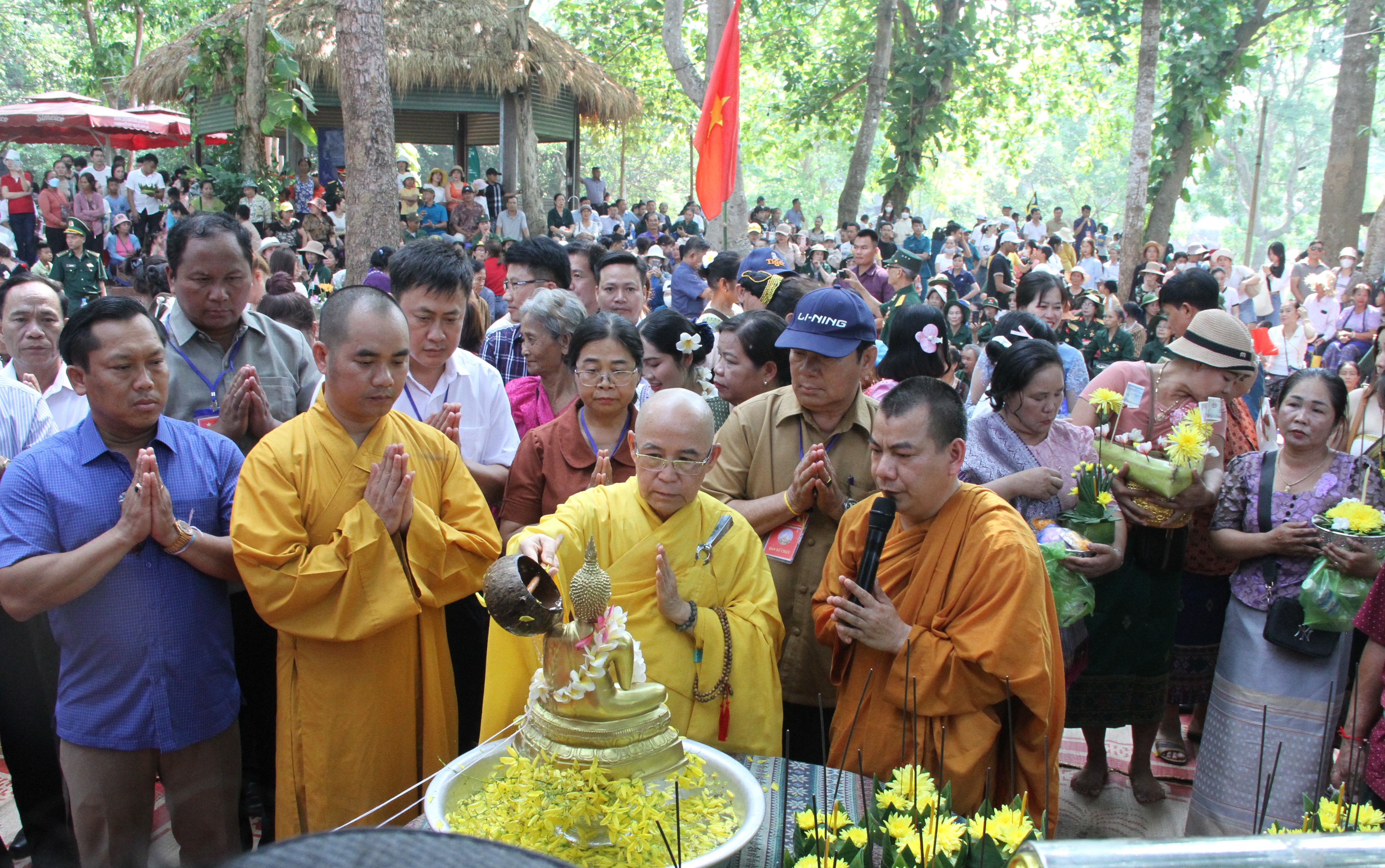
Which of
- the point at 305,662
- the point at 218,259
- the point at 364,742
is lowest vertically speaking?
the point at 364,742

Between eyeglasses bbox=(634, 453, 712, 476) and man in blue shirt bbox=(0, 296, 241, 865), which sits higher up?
eyeglasses bbox=(634, 453, 712, 476)

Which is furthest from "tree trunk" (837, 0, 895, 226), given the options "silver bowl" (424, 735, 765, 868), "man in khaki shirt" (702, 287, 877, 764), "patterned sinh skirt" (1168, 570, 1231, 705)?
"silver bowl" (424, 735, 765, 868)

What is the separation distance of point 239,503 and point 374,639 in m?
0.51

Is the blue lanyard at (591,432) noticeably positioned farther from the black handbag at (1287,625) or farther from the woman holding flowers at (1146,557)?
the black handbag at (1287,625)

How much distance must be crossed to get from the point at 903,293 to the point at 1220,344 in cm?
485

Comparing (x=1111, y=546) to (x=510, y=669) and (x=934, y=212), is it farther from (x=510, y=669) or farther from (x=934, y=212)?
(x=934, y=212)

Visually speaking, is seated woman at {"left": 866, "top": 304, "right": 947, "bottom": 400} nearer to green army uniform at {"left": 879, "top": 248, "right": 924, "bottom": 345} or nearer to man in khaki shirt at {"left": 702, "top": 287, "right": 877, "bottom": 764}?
man in khaki shirt at {"left": 702, "top": 287, "right": 877, "bottom": 764}

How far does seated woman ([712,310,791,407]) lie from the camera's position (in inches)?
155

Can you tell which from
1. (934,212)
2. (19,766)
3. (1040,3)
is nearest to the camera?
(19,766)

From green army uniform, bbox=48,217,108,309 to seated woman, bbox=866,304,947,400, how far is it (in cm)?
1105

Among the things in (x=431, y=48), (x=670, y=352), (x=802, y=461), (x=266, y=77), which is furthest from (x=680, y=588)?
(x=431, y=48)

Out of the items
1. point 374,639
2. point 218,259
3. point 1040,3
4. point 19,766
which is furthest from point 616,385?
point 1040,3

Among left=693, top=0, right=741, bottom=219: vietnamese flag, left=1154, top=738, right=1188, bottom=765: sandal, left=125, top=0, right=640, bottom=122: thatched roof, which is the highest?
left=125, top=0, right=640, bottom=122: thatched roof

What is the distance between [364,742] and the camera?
2711mm
